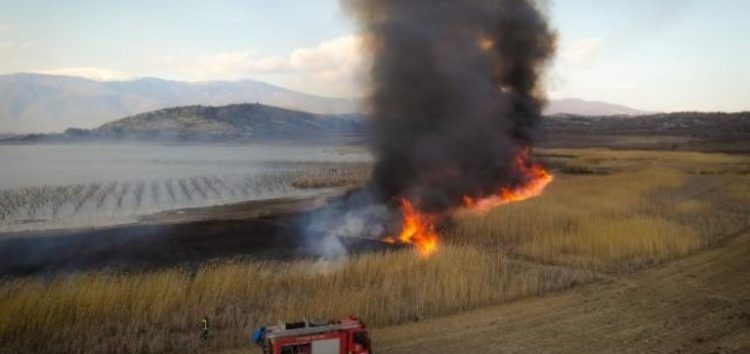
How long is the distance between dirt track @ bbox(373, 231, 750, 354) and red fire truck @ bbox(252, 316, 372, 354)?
1.97m

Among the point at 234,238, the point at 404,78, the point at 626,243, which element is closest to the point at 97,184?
the point at 234,238

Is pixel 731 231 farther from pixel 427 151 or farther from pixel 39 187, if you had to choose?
pixel 39 187

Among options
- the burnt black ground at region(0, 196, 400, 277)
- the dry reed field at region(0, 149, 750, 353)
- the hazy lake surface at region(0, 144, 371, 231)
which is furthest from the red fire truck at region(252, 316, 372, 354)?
the hazy lake surface at region(0, 144, 371, 231)

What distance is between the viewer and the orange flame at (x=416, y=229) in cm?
2278

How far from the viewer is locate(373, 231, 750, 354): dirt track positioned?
1178 cm

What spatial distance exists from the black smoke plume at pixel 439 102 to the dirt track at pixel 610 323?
8.93 m

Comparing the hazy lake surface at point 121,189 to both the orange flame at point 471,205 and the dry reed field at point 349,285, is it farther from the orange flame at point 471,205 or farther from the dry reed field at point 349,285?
the dry reed field at point 349,285

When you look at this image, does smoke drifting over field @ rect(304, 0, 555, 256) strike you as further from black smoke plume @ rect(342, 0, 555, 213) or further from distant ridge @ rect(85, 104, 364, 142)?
distant ridge @ rect(85, 104, 364, 142)

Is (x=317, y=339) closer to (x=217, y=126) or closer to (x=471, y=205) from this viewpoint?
(x=471, y=205)

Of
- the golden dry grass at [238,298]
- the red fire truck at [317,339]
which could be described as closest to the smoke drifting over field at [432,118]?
the golden dry grass at [238,298]

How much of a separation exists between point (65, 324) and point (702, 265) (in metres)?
17.8

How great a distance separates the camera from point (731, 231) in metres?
23.9

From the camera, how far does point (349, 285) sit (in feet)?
53.0

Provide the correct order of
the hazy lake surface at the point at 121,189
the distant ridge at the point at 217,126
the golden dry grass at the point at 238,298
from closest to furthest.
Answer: the golden dry grass at the point at 238,298 < the hazy lake surface at the point at 121,189 < the distant ridge at the point at 217,126
